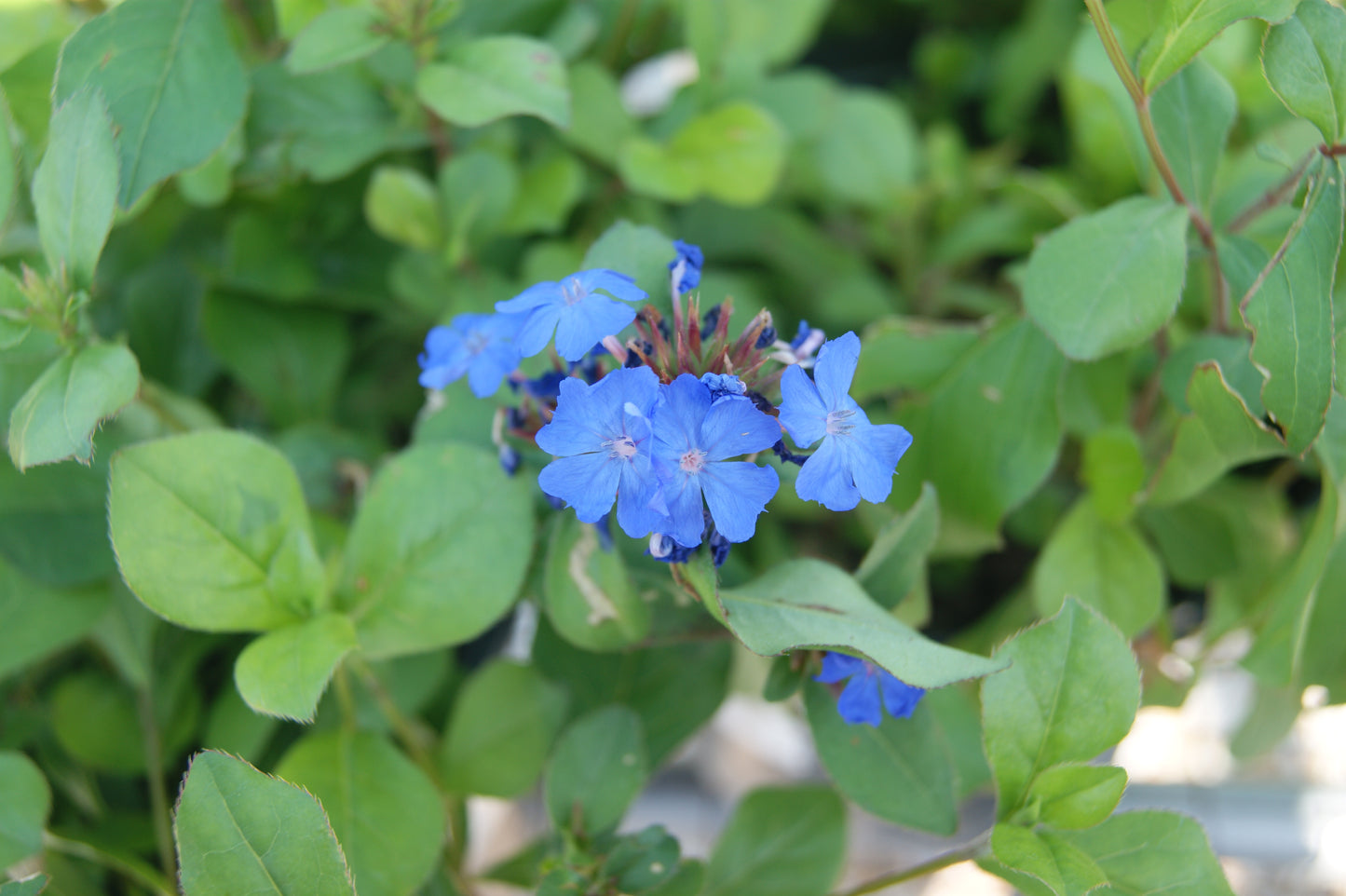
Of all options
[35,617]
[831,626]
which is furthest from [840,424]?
[35,617]

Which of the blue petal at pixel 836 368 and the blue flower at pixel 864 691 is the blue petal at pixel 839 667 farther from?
the blue petal at pixel 836 368

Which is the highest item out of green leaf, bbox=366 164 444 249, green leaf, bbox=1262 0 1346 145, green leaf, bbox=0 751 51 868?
green leaf, bbox=1262 0 1346 145

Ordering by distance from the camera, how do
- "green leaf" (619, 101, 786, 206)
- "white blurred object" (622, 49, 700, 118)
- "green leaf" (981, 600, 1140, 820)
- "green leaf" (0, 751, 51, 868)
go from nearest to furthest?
1. "green leaf" (981, 600, 1140, 820)
2. "green leaf" (0, 751, 51, 868)
3. "green leaf" (619, 101, 786, 206)
4. "white blurred object" (622, 49, 700, 118)

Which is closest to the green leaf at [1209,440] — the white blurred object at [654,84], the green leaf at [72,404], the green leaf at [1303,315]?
the green leaf at [1303,315]

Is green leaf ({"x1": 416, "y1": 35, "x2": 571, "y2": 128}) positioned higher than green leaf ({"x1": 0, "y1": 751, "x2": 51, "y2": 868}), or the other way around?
green leaf ({"x1": 416, "y1": 35, "x2": 571, "y2": 128})

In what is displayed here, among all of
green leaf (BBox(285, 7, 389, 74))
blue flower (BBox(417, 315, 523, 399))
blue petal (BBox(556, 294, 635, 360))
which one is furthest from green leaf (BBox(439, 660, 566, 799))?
green leaf (BBox(285, 7, 389, 74))

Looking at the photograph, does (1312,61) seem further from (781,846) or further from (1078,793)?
(781,846)

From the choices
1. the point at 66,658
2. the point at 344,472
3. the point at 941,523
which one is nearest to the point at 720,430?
the point at 941,523

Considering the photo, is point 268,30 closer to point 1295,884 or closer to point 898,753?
point 898,753

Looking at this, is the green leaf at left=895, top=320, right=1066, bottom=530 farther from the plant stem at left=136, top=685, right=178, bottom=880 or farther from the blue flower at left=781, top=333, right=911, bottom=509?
the plant stem at left=136, top=685, right=178, bottom=880
